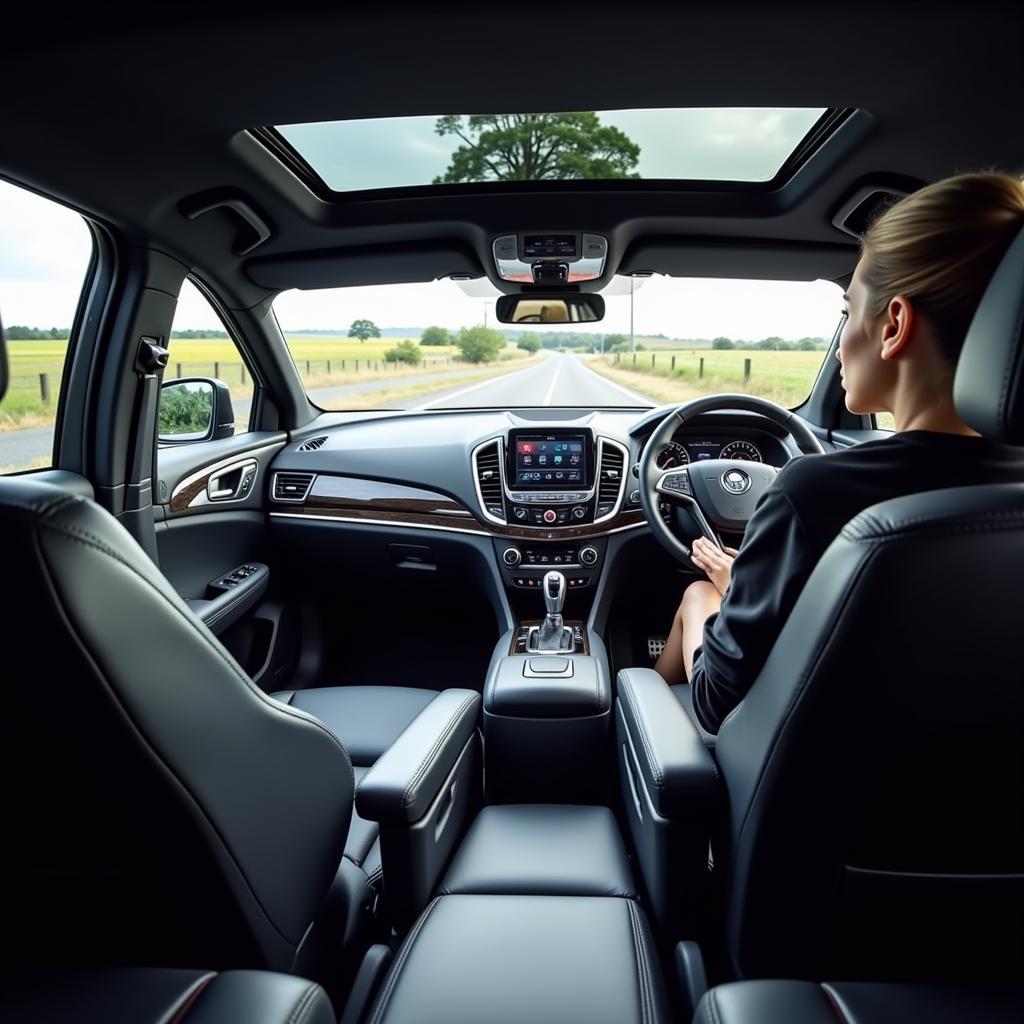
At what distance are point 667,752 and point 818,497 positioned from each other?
63 cm

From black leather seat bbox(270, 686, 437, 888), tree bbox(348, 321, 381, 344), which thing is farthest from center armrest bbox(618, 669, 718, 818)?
tree bbox(348, 321, 381, 344)

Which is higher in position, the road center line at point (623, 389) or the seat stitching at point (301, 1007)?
the road center line at point (623, 389)

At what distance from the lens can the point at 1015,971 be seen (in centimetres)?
119

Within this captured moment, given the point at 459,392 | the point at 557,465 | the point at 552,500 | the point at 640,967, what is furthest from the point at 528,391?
the point at 640,967

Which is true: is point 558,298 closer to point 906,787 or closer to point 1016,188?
point 1016,188

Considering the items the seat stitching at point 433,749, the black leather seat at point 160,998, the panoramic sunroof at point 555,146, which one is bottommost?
the seat stitching at point 433,749

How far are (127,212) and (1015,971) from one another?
3.03m

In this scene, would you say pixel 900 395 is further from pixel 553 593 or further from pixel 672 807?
pixel 553 593

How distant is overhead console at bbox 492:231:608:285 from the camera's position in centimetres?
302

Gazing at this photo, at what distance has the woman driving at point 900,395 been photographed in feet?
3.91

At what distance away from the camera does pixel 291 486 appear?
3691 millimetres

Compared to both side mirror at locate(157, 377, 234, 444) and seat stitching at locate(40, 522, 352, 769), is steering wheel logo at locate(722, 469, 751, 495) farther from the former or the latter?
side mirror at locate(157, 377, 234, 444)

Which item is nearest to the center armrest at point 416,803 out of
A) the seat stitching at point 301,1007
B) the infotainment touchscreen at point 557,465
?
the seat stitching at point 301,1007

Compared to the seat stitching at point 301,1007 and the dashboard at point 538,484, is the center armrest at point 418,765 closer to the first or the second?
the seat stitching at point 301,1007
